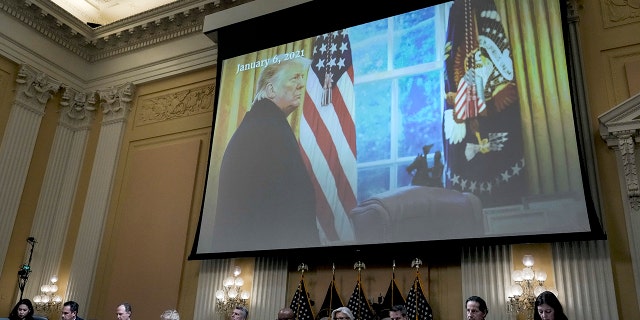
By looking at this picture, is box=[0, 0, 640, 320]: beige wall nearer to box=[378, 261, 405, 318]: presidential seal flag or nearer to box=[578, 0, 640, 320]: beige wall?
box=[578, 0, 640, 320]: beige wall

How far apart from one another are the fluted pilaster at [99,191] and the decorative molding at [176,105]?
0.41 m

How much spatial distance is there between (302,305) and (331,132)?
90.0 inches

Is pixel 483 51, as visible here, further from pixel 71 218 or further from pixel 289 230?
pixel 71 218

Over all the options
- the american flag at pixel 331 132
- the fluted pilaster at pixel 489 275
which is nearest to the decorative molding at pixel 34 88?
the american flag at pixel 331 132

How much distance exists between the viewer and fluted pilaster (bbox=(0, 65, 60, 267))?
9183 millimetres

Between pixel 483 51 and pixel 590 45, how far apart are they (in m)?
1.27

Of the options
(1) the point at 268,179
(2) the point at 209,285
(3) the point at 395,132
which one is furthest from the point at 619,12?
(2) the point at 209,285

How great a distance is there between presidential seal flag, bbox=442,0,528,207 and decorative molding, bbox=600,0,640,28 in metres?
1.28

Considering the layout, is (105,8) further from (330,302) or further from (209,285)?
(330,302)

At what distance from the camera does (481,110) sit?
6.34 meters

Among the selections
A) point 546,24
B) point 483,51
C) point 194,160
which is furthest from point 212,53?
point 546,24

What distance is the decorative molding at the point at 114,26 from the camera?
977cm

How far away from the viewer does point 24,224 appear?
376 inches

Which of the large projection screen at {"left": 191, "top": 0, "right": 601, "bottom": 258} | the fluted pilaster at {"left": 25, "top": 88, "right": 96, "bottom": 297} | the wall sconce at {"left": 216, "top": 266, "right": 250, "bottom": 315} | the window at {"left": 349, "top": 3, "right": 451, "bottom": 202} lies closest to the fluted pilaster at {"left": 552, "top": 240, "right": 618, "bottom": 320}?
the large projection screen at {"left": 191, "top": 0, "right": 601, "bottom": 258}
